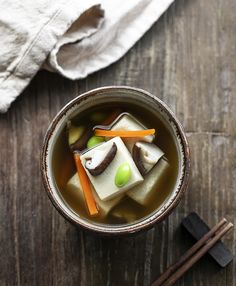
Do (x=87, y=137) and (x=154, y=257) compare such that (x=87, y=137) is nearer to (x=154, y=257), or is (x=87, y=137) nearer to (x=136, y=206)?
(x=136, y=206)

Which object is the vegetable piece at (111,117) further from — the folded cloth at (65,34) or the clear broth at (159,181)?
the folded cloth at (65,34)

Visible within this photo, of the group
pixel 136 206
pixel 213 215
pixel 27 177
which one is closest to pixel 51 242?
pixel 27 177

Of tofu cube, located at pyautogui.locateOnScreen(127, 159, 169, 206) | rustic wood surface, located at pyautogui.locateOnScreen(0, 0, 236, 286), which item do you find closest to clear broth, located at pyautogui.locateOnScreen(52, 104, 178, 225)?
tofu cube, located at pyautogui.locateOnScreen(127, 159, 169, 206)

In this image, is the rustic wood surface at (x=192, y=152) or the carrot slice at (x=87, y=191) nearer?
the carrot slice at (x=87, y=191)

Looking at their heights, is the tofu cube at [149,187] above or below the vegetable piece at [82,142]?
above

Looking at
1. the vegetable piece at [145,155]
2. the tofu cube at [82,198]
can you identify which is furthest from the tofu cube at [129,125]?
the tofu cube at [82,198]
